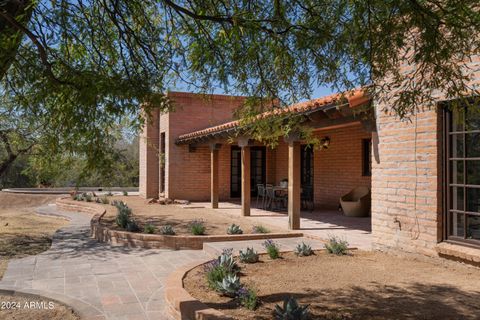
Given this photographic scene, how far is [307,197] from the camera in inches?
508

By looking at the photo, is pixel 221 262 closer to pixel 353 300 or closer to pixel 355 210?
pixel 353 300

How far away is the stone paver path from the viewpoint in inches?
185

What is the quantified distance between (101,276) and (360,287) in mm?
3620

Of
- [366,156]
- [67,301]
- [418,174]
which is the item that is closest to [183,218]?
[366,156]

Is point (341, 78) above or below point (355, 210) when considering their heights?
above

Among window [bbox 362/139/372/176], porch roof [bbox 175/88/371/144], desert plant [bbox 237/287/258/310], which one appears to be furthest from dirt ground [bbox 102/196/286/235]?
desert plant [bbox 237/287/258/310]

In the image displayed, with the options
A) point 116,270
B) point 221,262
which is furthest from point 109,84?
point 116,270

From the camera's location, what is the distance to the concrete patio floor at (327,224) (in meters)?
8.16

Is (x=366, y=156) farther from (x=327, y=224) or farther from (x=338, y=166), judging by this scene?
(x=327, y=224)

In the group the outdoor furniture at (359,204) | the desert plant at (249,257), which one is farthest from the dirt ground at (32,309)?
the outdoor furniture at (359,204)

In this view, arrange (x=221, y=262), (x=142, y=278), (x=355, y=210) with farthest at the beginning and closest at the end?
(x=355, y=210)
(x=142, y=278)
(x=221, y=262)

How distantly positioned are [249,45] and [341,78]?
3.62 ft

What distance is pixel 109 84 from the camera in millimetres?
3240

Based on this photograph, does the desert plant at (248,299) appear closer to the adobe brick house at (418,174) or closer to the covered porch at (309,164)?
the adobe brick house at (418,174)
